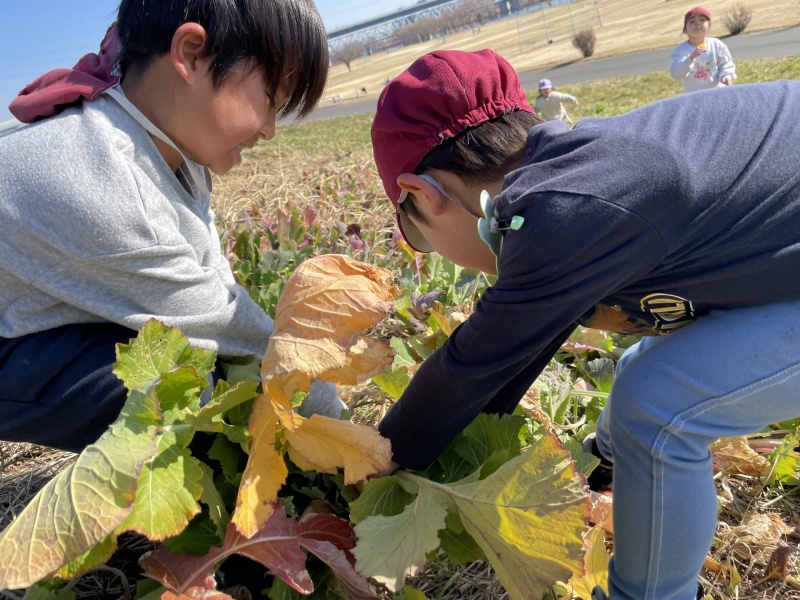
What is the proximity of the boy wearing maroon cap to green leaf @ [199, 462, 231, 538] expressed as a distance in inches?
17.2

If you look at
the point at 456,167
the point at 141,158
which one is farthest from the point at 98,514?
the point at 456,167

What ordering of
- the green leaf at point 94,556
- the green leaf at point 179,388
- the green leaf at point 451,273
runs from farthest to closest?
the green leaf at point 451,273
the green leaf at point 179,388
the green leaf at point 94,556

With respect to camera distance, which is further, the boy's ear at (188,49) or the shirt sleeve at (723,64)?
the shirt sleeve at (723,64)

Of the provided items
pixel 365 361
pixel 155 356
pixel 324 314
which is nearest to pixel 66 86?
pixel 155 356

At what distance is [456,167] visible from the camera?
4.87ft

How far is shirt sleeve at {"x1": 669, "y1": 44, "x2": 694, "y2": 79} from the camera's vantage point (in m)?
6.65

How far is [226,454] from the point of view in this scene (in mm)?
1426

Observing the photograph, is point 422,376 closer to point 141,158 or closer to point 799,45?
point 141,158

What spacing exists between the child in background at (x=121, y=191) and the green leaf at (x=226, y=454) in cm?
26

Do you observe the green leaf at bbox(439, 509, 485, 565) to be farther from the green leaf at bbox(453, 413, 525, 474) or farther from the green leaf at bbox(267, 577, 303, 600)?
the green leaf at bbox(267, 577, 303, 600)

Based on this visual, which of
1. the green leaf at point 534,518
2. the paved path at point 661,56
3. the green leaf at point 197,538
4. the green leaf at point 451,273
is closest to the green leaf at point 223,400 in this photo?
the green leaf at point 197,538

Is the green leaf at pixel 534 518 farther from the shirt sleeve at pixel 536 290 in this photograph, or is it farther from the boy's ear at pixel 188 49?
the boy's ear at pixel 188 49

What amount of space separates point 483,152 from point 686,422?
0.72 meters

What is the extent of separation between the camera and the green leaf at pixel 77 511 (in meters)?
1.02
